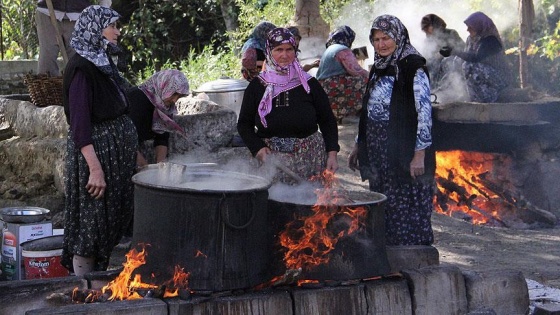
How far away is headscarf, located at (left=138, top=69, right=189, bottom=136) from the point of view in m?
6.34

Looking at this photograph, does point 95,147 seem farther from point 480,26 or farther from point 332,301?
point 480,26

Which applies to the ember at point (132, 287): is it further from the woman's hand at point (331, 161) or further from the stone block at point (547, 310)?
the stone block at point (547, 310)

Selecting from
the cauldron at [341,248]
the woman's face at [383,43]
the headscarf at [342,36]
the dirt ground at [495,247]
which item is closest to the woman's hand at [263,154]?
the cauldron at [341,248]

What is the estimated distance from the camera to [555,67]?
45.4ft

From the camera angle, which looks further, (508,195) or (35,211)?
(508,195)

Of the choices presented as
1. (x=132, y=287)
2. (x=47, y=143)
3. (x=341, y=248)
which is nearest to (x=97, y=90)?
(x=132, y=287)

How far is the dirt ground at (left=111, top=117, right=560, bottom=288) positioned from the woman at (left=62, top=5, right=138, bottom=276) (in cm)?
150

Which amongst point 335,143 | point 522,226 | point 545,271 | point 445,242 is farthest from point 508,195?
point 335,143

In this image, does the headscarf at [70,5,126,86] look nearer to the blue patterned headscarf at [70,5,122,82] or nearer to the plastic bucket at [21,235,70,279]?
the blue patterned headscarf at [70,5,122,82]

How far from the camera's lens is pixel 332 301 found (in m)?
4.89

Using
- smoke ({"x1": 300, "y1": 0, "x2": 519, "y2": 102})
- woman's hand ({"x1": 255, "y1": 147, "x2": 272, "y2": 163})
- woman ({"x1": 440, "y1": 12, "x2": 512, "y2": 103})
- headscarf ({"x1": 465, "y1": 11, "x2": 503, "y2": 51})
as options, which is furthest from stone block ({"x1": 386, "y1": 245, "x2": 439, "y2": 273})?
smoke ({"x1": 300, "y1": 0, "x2": 519, "y2": 102})

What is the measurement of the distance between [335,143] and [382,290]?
1294 mm

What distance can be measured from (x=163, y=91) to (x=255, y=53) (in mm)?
3242

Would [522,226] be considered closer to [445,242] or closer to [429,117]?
[445,242]
